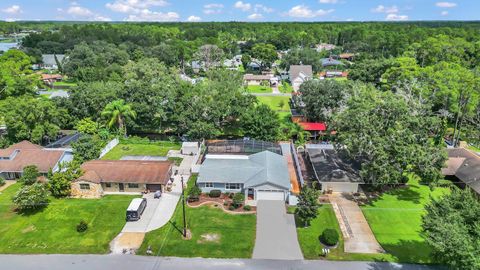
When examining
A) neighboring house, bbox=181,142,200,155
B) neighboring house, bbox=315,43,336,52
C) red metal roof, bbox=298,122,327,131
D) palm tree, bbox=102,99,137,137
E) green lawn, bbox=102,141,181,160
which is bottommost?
green lawn, bbox=102,141,181,160

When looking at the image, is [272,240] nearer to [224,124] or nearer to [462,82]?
[224,124]

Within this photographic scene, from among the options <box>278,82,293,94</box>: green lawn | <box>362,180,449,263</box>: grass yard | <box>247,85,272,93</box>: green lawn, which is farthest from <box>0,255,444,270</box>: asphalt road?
<box>278,82,293,94</box>: green lawn

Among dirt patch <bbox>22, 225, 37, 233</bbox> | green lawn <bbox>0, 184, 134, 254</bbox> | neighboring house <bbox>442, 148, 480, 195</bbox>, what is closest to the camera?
green lawn <bbox>0, 184, 134, 254</bbox>

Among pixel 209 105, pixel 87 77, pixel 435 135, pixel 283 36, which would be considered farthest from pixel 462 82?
pixel 283 36

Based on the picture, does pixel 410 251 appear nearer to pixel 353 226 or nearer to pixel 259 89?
pixel 353 226

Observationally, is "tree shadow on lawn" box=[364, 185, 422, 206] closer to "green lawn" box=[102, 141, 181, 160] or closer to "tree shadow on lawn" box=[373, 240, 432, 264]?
"tree shadow on lawn" box=[373, 240, 432, 264]
